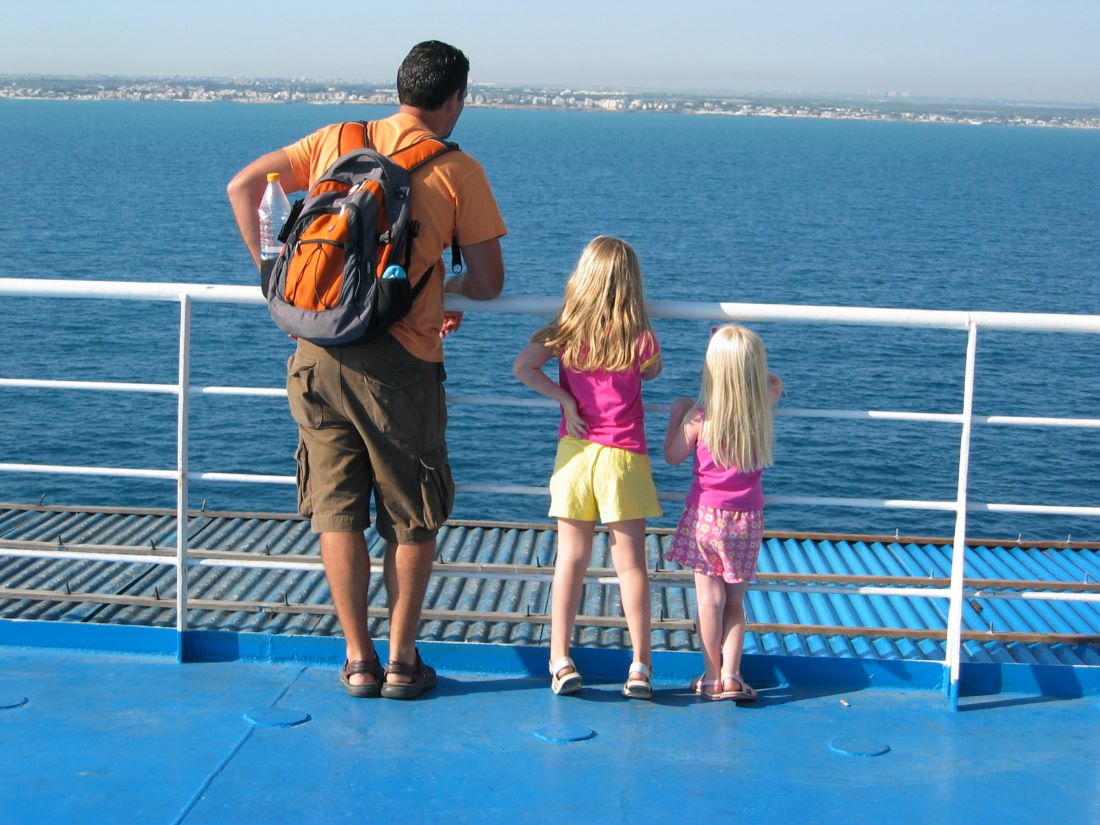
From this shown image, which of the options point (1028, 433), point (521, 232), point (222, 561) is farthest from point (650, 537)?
point (521, 232)

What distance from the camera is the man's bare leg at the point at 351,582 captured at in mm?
3576

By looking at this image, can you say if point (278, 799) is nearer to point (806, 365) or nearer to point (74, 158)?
point (806, 365)

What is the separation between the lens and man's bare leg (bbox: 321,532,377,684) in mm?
3576

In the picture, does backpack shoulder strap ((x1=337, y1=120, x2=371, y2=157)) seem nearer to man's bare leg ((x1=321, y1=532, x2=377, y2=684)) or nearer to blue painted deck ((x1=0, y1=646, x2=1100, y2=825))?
man's bare leg ((x1=321, y1=532, x2=377, y2=684))

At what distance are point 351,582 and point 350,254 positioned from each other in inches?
39.6

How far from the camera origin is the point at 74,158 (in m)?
95.8

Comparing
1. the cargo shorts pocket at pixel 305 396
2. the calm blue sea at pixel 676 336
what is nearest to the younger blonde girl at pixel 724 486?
the cargo shorts pocket at pixel 305 396

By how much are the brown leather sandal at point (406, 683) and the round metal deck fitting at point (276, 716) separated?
26 cm

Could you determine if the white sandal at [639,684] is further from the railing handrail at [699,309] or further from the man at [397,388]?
the railing handrail at [699,309]

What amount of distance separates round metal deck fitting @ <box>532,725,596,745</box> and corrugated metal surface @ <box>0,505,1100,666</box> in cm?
365

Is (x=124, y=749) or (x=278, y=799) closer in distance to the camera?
(x=278, y=799)

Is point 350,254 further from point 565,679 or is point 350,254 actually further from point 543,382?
point 565,679

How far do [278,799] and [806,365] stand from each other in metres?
28.3

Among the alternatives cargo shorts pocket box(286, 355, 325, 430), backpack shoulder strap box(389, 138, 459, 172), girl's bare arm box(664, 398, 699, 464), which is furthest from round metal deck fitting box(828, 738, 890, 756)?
backpack shoulder strap box(389, 138, 459, 172)
